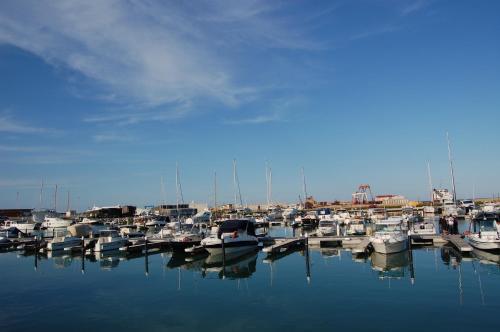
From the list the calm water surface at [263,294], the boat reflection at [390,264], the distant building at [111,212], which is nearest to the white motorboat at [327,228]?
the calm water surface at [263,294]

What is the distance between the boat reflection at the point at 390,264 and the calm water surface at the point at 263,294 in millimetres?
Answer: 69

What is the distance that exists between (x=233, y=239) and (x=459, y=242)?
773 inches

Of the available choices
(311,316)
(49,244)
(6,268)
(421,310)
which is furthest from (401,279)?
(49,244)

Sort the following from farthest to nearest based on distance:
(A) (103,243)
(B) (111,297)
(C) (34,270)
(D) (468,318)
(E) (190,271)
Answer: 1. (A) (103,243)
2. (C) (34,270)
3. (E) (190,271)
4. (B) (111,297)
5. (D) (468,318)

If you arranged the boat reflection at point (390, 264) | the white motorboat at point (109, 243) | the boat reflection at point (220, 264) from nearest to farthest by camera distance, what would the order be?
1. the boat reflection at point (390, 264)
2. the boat reflection at point (220, 264)
3. the white motorboat at point (109, 243)

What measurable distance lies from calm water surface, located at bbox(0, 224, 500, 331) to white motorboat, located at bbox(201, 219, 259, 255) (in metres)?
1.30

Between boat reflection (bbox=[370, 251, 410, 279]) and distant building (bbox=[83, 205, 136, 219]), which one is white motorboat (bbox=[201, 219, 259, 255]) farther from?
distant building (bbox=[83, 205, 136, 219])

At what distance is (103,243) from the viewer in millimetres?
45906

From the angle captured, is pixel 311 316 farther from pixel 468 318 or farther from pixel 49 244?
pixel 49 244

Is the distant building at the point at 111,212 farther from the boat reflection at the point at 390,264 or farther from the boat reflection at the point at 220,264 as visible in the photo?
the boat reflection at the point at 390,264

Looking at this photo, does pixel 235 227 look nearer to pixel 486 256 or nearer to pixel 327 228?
A: pixel 327 228

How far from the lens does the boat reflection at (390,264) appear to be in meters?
30.1

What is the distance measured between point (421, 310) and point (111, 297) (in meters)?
17.7

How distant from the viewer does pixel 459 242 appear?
37.5 meters
